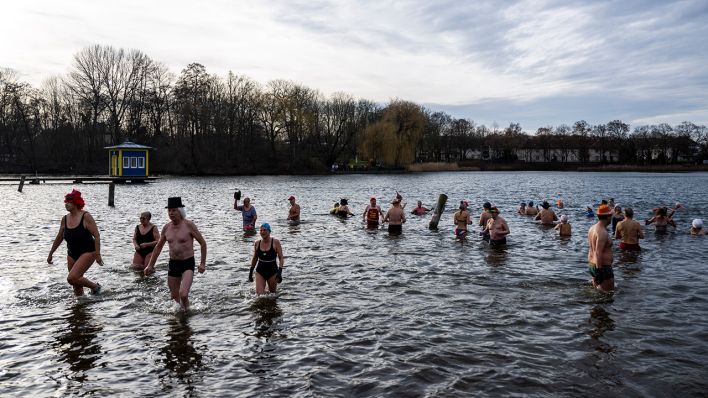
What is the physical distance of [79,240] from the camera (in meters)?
9.36

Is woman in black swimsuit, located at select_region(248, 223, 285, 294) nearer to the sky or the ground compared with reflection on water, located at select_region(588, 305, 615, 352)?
nearer to the sky

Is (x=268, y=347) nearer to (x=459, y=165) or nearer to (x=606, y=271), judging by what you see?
(x=606, y=271)

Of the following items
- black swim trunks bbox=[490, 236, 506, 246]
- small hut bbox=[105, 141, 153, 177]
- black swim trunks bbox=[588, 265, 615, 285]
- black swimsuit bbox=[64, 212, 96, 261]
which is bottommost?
black swim trunks bbox=[490, 236, 506, 246]

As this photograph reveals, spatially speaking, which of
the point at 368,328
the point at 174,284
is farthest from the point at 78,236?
the point at 368,328

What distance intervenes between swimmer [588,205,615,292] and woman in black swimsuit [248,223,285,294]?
234 inches

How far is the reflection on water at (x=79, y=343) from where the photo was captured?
7.19m

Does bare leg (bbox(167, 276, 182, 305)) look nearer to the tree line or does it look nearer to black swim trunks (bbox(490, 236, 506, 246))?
black swim trunks (bbox(490, 236, 506, 246))

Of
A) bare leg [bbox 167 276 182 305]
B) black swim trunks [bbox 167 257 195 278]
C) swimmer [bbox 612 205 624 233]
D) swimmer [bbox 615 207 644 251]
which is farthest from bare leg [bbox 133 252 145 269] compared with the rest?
swimmer [bbox 612 205 624 233]

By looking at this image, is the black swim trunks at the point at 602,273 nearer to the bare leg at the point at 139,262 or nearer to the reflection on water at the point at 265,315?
the reflection on water at the point at 265,315

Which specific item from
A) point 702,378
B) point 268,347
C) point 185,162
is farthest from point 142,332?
point 185,162

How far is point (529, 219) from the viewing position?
87.3 feet

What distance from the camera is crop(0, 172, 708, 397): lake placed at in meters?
6.90

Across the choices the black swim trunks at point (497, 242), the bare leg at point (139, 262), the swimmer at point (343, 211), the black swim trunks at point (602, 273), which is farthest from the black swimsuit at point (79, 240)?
the swimmer at point (343, 211)

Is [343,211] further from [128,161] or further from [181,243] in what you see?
[128,161]
